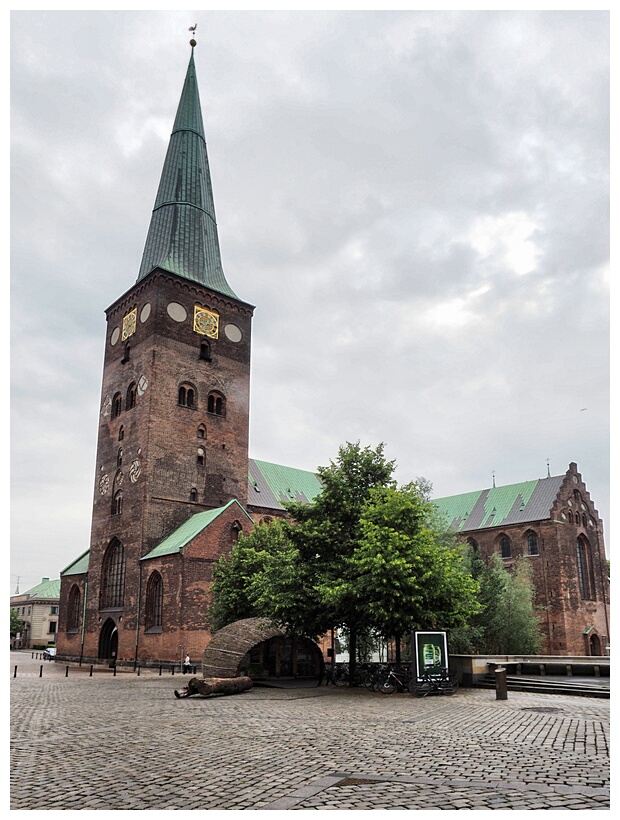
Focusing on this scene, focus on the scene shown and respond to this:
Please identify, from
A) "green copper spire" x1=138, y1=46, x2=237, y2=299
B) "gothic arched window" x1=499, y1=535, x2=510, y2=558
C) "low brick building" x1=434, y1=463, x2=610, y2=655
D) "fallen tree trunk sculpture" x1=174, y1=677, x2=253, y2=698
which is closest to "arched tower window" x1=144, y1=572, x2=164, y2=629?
"fallen tree trunk sculpture" x1=174, y1=677, x2=253, y2=698

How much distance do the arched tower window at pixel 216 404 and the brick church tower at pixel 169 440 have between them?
8 cm

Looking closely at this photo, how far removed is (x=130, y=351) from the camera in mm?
53625

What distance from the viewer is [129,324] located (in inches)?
2152

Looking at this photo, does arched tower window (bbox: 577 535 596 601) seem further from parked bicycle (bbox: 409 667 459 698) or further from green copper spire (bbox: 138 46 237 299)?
parked bicycle (bbox: 409 667 459 698)

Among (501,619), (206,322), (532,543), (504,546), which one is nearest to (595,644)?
(532,543)

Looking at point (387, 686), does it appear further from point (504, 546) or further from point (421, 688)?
point (504, 546)

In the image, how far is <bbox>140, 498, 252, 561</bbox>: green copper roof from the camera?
43500mm

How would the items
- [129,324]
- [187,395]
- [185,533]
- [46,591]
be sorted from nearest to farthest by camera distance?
1. [185,533]
2. [187,395]
3. [129,324]
4. [46,591]

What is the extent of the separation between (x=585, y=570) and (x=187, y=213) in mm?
48130

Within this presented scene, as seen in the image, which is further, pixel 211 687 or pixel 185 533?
pixel 185 533

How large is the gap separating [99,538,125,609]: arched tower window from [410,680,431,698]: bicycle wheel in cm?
3028

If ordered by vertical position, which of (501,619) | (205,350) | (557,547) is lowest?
(501,619)

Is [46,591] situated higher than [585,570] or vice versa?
[585,570]
